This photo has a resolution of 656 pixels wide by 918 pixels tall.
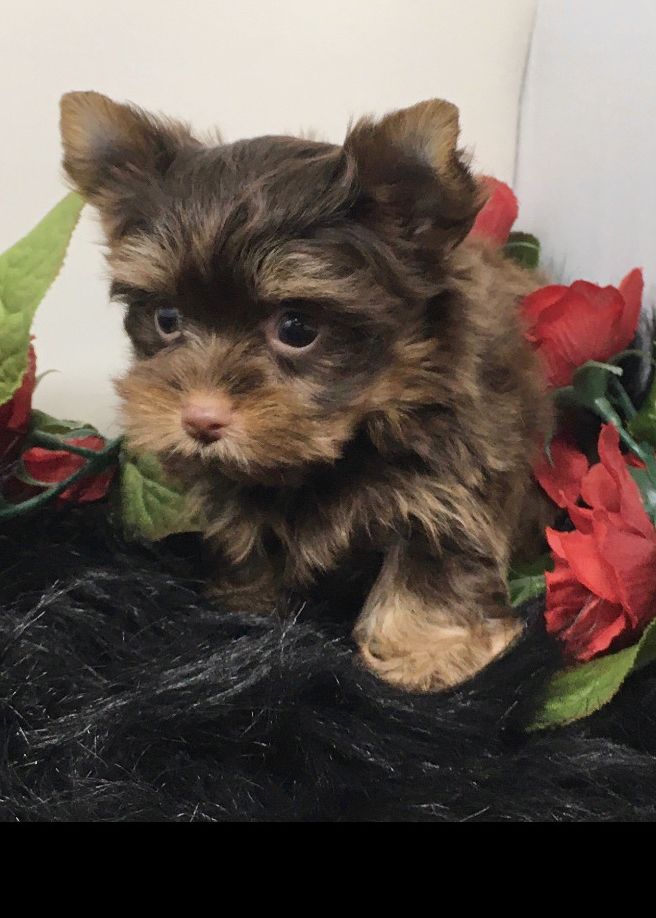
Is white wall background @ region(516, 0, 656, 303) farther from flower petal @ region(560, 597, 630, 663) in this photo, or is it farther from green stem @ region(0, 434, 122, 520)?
green stem @ region(0, 434, 122, 520)

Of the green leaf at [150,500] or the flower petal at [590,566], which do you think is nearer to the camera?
the flower petal at [590,566]

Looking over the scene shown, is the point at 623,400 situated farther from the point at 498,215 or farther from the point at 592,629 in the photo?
the point at 498,215

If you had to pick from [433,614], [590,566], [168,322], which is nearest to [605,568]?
[590,566]

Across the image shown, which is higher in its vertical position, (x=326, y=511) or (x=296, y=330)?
(x=296, y=330)

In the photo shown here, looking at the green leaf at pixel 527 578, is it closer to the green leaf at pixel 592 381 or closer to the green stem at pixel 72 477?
the green leaf at pixel 592 381

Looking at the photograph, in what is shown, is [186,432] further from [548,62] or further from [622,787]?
[548,62]

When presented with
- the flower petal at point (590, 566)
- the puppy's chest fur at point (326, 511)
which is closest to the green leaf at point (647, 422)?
the flower petal at point (590, 566)

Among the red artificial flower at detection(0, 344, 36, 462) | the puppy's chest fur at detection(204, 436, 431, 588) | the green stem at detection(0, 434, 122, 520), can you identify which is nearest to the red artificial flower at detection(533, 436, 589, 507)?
the puppy's chest fur at detection(204, 436, 431, 588)
